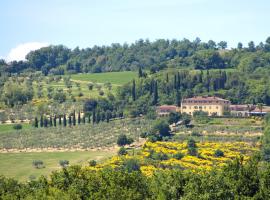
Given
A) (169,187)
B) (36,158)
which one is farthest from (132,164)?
(169,187)

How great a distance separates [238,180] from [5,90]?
4456 inches

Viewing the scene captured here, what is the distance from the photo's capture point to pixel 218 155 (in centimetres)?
11050

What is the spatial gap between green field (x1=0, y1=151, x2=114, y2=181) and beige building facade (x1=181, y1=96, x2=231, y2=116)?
3315 cm

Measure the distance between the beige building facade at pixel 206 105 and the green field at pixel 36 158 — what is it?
109 feet

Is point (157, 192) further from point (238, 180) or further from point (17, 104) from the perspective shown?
point (17, 104)

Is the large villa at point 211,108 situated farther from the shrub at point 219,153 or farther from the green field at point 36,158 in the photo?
the shrub at point 219,153

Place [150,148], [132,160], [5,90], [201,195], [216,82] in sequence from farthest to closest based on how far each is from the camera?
[5,90]
[216,82]
[150,148]
[132,160]
[201,195]

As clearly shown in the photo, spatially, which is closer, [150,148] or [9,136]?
[150,148]

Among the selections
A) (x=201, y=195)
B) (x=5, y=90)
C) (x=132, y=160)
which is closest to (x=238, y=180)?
(x=201, y=195)

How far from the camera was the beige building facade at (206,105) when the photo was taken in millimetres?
148750

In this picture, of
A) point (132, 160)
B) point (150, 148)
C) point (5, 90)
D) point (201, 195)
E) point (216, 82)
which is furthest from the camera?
point (5, 90)

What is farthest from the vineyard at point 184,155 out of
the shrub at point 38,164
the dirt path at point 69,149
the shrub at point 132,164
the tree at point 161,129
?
the shrub at point 38,164

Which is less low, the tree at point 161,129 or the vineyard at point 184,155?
the tree at point 161,129

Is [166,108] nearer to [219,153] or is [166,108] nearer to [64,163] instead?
[219,153]
